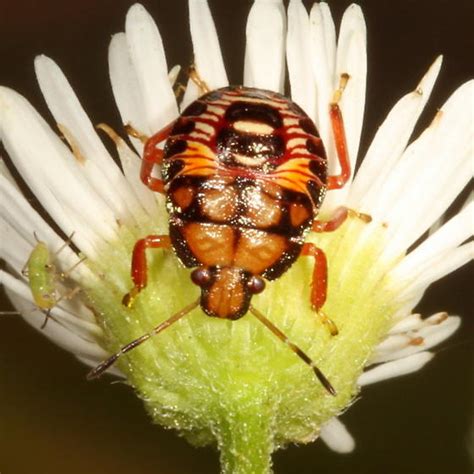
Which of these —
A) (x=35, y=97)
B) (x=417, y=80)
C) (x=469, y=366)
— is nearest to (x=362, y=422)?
(x=469, y=366)

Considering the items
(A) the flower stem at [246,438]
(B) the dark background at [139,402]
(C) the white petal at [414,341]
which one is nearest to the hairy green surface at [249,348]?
(A) the flower stem at [246,438]

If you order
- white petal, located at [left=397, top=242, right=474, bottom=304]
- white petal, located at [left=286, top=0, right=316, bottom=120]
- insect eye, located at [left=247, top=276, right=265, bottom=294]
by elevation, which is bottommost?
white petal, located at [left=397, top=242, right=474, bottom=304]

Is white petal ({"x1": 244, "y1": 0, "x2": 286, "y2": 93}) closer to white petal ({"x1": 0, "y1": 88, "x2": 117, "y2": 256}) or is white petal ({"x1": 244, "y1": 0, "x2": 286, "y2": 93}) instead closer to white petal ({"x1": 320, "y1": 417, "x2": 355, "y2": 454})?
white petal ({"x1": 0, "y1": 88, "x2": 117, "y2": 256})

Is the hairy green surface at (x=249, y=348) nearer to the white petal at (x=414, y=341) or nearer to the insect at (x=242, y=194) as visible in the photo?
the insect at (x=242, y=194)

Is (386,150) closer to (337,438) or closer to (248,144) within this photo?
(248,144)

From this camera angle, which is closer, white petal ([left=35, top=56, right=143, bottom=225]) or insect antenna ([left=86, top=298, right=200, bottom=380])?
insect antenna ([left=86, top=298, right=200, bottom=380])

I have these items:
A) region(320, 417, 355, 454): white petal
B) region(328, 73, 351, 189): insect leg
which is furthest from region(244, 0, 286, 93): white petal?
region(320, 417, 355, 454): white petal

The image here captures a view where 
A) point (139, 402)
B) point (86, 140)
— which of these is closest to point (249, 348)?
point (86, 140)
